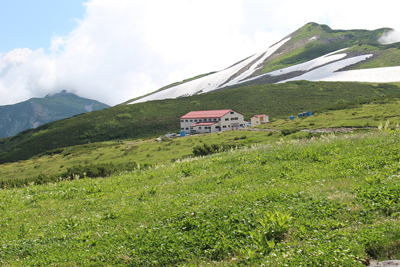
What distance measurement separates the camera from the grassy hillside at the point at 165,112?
12256 centimetres

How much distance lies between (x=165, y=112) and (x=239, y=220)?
145541 millimetres

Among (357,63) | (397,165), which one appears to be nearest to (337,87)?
(357,63)

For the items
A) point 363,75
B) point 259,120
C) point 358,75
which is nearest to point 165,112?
point 259,120

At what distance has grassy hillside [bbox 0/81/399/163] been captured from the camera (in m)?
123

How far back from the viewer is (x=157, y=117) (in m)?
143

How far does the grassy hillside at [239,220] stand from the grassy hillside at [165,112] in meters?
106

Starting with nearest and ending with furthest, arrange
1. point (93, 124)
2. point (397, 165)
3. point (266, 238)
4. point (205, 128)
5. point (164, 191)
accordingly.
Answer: point (266, 238) → point (397, 165) → point (164, 191) → point (205, 128) → point (93, 124)

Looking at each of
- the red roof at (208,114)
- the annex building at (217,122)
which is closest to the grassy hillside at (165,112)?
the red roof at (208,114)

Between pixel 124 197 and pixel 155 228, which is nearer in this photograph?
pixel 155 228

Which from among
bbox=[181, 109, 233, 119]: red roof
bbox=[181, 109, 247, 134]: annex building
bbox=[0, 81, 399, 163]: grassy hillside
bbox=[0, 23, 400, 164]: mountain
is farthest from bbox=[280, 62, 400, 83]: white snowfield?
bbox=[181, 109, 233, 119]: red roof

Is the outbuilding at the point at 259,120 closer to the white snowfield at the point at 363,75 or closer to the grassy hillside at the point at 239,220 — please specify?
the grassy hillside at the point at 239,220

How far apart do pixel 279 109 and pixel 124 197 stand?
125 m

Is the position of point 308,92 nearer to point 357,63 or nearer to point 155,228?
point 357,63

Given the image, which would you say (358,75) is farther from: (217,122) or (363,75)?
(217,122)
